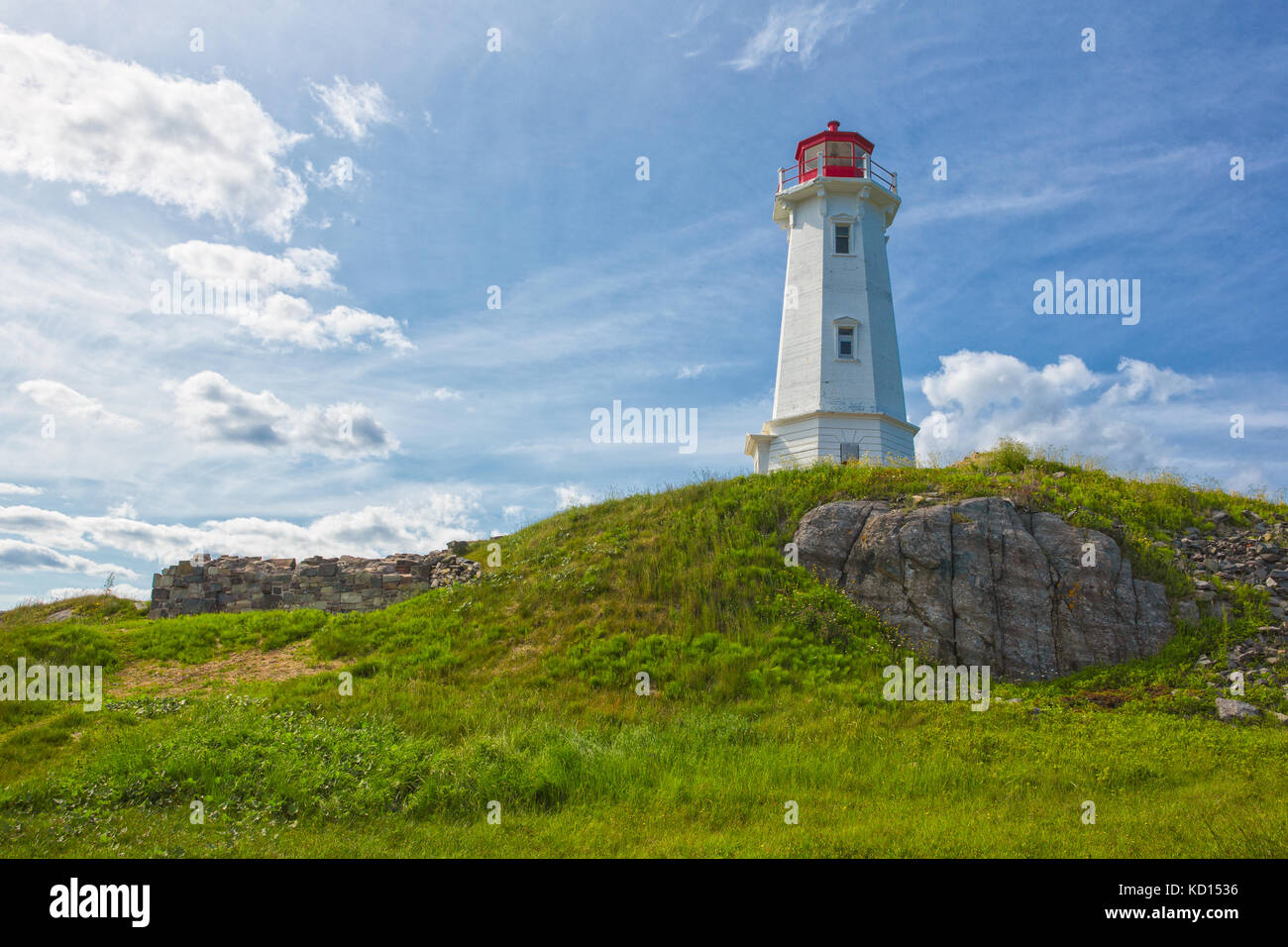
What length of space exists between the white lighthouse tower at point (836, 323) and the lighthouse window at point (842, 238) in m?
0.04

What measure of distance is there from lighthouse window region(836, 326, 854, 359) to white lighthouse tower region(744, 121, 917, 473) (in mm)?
37

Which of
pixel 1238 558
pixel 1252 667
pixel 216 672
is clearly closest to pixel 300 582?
pixel 216 672

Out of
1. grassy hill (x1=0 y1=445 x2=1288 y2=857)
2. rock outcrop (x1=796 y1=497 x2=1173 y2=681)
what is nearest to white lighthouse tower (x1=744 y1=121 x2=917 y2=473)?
grassy hill (x1=0 y1=445 x2=1288 y2=857)

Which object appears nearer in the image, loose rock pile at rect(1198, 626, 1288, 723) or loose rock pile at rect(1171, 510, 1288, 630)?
loose rock pile at rect(1198, 626, 1288, 723)

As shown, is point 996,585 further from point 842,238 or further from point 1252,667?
point 842,238

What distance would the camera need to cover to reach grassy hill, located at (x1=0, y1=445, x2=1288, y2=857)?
8.84m

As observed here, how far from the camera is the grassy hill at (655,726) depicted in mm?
8844

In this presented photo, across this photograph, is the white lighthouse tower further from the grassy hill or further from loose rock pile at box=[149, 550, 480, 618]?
loose rock pile at box=[149, 550, 480, 618]

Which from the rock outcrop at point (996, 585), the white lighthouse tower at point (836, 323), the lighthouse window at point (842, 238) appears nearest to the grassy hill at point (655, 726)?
the rock outcrop at point (996, 585)

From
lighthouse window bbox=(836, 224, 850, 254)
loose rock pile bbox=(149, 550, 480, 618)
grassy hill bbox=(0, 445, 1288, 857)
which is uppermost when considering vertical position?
lighthouse window bbox=(836, 224, 850, 254)

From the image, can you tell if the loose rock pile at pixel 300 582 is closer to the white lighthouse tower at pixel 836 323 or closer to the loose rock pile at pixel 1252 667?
the white lighthouse tower at pixel 836 323

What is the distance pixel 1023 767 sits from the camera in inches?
429

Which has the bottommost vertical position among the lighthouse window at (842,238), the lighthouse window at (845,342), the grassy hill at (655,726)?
the grassy hill at (655,726)
